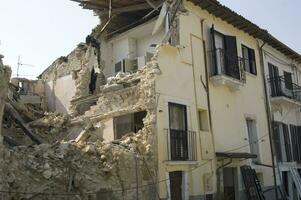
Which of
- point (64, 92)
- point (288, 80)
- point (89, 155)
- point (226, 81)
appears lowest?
point (89, 155)

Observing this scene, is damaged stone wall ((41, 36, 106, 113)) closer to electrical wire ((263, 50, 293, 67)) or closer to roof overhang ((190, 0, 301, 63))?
roof overhang ((190, 0, 301, 63))

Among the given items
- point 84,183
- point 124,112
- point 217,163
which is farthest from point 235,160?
point 84,183

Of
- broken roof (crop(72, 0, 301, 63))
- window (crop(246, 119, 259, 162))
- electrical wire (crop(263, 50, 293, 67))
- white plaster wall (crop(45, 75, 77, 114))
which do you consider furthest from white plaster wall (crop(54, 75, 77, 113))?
electrical wire (crop(263, 50, 293, 67))

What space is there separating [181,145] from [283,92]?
9834 mm

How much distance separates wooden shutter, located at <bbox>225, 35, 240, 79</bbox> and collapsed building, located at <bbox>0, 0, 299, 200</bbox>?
0.05 meters

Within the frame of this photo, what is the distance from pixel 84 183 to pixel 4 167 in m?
2.22

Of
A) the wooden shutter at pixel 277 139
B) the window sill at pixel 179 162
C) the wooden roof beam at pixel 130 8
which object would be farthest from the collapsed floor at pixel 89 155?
the wooden shutter at pixel 277 139

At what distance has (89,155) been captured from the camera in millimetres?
11945

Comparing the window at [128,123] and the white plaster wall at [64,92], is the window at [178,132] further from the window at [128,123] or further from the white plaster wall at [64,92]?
the white plaster wall at [64,92]

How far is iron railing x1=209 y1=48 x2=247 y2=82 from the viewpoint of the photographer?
17062 mm

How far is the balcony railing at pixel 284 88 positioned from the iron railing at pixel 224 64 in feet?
14.0

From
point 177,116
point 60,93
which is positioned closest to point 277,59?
point 177,116

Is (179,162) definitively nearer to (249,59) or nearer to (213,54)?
(213,54)

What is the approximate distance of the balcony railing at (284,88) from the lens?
Answer: 2186cm
